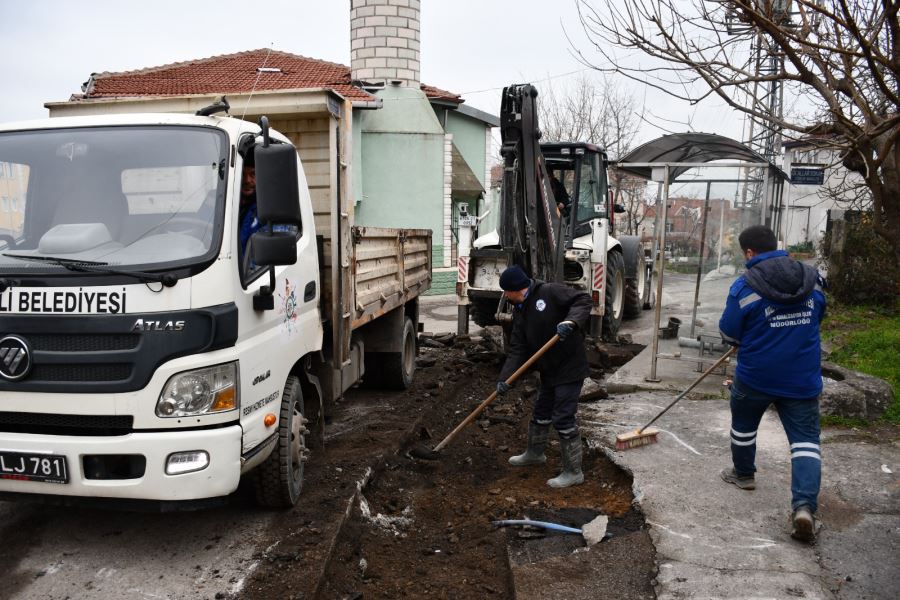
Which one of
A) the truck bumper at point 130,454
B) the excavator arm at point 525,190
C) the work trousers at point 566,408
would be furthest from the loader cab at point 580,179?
the truck bumper at point 130,454

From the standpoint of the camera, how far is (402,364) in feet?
25.0

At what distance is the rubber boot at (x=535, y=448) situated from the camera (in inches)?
220

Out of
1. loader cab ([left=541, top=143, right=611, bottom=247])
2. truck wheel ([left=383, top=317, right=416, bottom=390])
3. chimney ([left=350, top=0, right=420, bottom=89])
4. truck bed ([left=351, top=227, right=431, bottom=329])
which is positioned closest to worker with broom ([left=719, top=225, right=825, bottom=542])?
truck bed ([left=351, top=227, right=431, bottom=329])

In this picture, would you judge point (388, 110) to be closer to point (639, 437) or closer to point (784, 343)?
point (639, 437)

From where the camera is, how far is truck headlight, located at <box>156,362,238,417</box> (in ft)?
11.2

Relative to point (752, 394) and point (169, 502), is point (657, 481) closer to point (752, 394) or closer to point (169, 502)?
point (752, 394)

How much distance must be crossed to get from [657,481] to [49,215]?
422 cm

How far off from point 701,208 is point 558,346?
171 inches

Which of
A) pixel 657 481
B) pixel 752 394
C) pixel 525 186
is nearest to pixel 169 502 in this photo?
pixel 657 481

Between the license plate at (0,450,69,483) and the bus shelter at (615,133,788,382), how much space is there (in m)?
5.95

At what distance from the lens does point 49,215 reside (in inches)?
147

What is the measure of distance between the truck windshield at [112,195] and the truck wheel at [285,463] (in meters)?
1.25

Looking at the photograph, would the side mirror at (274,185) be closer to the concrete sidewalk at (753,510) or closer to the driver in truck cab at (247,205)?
the driver in truck cab at (247,205)

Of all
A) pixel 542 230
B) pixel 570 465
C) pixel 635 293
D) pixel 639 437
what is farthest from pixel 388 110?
pixel 570 465
